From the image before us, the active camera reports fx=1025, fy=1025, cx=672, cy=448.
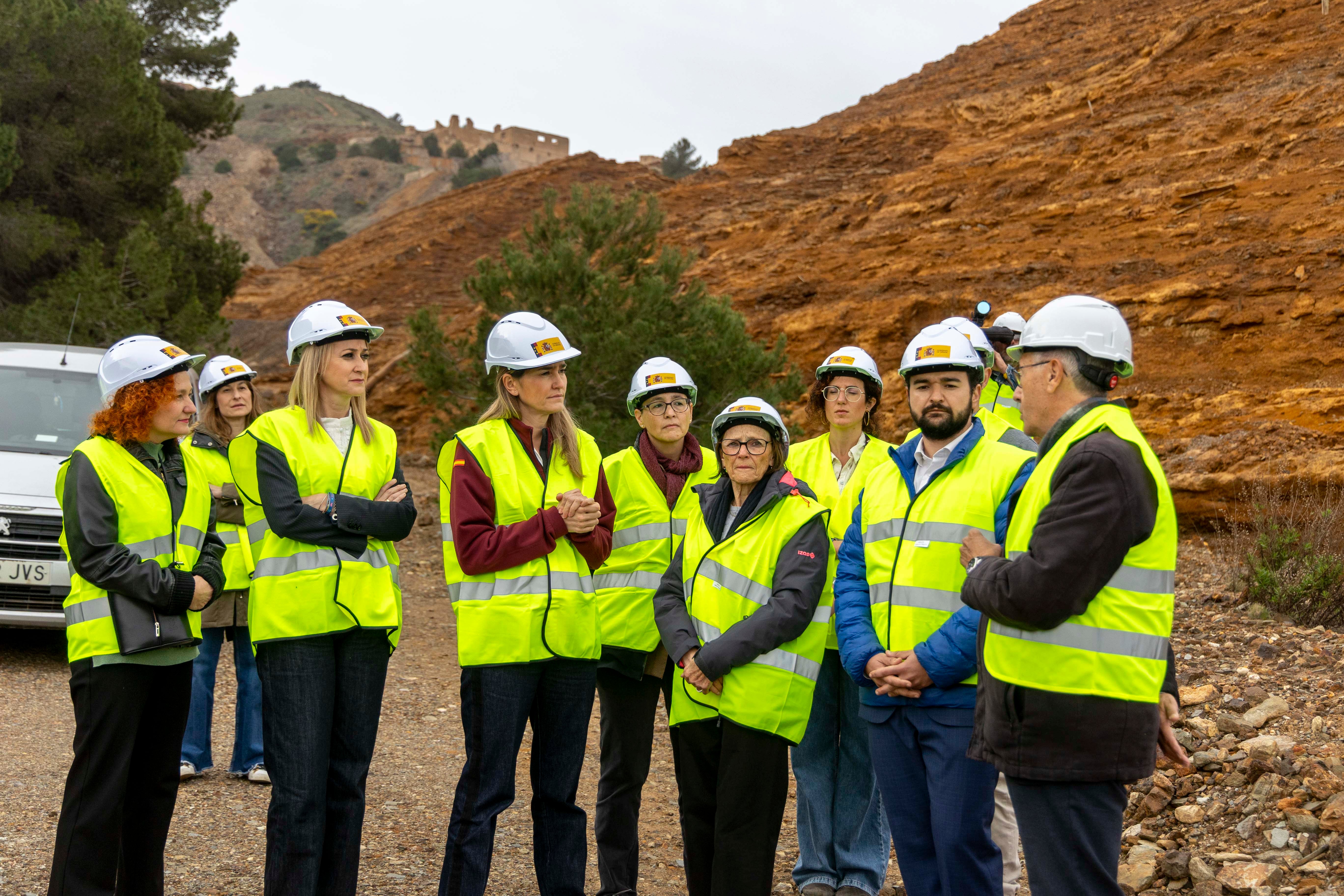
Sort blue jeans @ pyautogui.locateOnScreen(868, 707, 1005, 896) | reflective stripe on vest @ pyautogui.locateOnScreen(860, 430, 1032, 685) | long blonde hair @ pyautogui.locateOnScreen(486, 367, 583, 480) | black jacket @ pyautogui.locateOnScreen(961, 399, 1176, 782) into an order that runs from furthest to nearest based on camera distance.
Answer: long blonde hair @ pyautogui.locateOnScreen(486, 367, 583, 480) → reflective stripe on vest @ pyautogui.locateOnScreen(860, 430, 1032, 685) → blue jeans @ pyautogui.locateOnScreen(868, 707, 1005, 896) → black jacket @ pyautogui.locateOnScreen(961, 399, 1176, 782)

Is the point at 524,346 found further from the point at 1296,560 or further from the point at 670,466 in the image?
the point at 1296,560

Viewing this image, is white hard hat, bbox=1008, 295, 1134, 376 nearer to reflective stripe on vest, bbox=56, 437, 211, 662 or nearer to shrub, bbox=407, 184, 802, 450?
reflective stripe on vest, bbox=56, 437, 211, 662

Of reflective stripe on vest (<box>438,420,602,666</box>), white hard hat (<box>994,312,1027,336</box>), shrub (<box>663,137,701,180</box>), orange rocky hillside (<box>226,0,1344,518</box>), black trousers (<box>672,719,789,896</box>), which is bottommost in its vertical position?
black trousers (<box>672,719,789,896</box>)

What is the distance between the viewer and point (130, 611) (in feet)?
11.4

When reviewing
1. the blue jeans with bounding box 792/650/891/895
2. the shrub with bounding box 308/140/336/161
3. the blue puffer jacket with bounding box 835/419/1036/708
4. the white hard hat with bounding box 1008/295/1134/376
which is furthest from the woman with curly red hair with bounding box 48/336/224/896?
the shrub with bounding box 308/140/336/161

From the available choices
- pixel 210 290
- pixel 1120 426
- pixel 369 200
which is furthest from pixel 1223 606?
pixel 369 200

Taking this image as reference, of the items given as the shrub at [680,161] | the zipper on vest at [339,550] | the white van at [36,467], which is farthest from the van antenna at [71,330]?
the shrub at [680,161]

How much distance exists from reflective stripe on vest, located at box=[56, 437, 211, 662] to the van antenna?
5.76 m

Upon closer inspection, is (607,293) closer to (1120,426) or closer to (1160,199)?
(1120,426)

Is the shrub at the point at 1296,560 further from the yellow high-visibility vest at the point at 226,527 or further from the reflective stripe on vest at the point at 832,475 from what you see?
the yellow high-visibility vest at the point at 226,527

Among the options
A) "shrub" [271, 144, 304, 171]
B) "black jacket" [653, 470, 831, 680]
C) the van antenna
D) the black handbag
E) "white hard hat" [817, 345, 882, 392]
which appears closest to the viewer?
the black handbag

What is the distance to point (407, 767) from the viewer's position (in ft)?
20.2

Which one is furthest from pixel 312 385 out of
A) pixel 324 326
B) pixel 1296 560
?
pixel 1296 560

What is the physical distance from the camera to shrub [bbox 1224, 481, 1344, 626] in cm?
662
